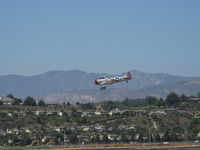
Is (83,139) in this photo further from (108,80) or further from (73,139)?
(108,80)

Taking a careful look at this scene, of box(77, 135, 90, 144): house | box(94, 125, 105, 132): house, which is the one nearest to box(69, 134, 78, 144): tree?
box(77, 135, 90, 144): house

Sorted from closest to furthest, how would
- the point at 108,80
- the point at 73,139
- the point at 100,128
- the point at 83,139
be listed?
the point at 108,80, the point at 73,139, the point at 83,139, the point at 100,128

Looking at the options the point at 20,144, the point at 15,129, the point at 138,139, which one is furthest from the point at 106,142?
the point at 15,129

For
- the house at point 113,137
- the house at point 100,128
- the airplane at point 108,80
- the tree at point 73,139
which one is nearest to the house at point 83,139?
the tree at point 73,139

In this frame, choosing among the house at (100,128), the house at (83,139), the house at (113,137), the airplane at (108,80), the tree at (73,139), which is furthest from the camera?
the house at (100,128)

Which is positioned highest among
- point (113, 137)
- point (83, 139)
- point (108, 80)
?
point (108, 80)

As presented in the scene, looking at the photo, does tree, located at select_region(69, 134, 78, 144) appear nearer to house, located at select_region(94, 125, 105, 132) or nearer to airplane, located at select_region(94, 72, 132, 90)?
house, located at select_region(94, 125, 105, 132)

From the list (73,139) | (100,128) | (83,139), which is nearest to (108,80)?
(73,139)

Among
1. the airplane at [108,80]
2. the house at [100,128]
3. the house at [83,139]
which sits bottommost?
the house at [83,139]

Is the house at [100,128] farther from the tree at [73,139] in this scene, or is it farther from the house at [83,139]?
the tree at [73,139]

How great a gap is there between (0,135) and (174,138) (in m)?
44.5

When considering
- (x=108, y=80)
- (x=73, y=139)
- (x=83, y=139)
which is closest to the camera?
(x=108, y=80)

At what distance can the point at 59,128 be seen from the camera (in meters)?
184

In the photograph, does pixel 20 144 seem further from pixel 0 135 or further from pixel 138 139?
pixel 138 139
